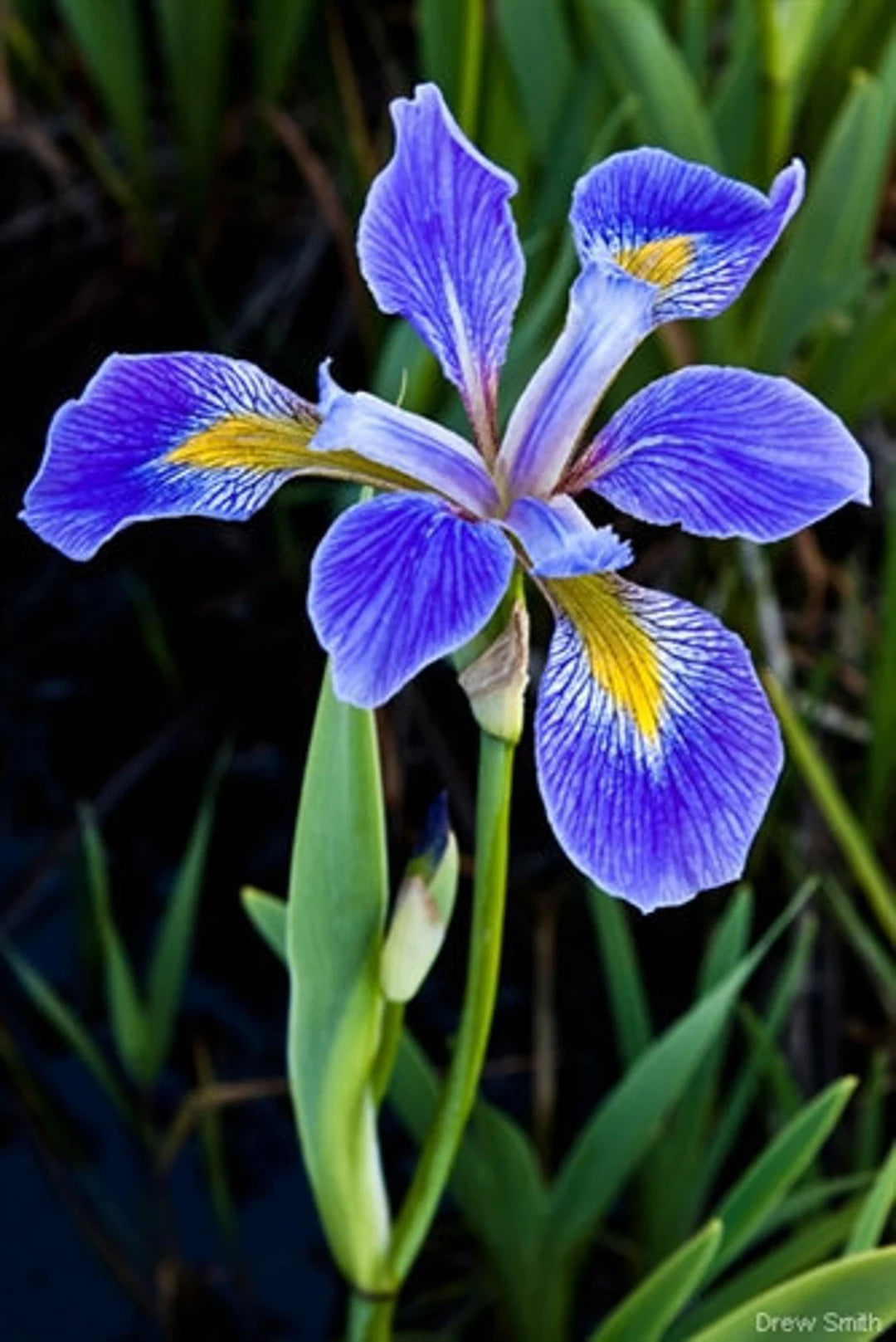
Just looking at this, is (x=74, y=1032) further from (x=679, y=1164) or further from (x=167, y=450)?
(x=167, y=450)

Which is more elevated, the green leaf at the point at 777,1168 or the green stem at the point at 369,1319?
the green leaf at the point at 777,1168

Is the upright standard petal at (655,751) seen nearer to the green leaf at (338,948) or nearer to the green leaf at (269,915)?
the green leaf at (338,948)

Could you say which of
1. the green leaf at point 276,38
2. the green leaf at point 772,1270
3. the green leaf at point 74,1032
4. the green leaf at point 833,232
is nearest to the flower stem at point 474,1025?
the green leaf at point 772,1270

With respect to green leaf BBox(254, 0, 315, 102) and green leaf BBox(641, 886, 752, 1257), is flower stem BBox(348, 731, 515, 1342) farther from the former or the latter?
green leaf BBox(254, 0, 315, 102)

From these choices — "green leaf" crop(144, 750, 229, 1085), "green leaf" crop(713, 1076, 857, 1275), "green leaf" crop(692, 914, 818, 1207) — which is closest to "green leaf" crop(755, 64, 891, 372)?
"green leaf" crop(692, 914, 818, 1207)

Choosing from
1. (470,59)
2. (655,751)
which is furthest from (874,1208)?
(470,59)

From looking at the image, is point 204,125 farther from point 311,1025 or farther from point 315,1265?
point 311,1025
